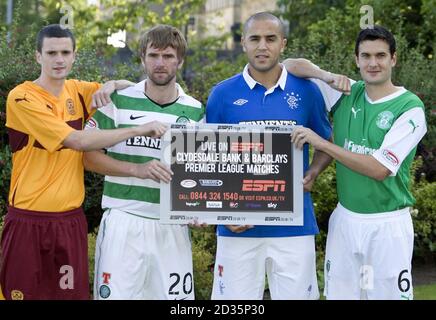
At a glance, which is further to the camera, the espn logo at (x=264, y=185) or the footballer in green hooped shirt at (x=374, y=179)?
the espn logo at (x=264, y=185)

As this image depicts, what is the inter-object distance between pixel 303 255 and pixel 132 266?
3.95 feet

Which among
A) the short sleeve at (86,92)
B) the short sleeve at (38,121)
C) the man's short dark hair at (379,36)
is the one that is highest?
the man's short dark hair at (379,36)

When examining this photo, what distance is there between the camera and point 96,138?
5.49m

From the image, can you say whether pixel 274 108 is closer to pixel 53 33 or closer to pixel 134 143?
pixel 134 143

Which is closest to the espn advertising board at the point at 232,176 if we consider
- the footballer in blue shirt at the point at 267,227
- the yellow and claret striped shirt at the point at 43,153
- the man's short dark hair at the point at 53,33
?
the footballer in blue shirt at the point at 267,227

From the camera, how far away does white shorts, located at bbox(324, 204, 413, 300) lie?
5555 mm

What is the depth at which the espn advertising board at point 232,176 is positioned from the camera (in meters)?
5.58

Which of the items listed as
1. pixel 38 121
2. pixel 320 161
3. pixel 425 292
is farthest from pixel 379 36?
pixel 425 292

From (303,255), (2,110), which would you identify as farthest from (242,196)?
(2,110)

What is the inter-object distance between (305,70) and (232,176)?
98cm

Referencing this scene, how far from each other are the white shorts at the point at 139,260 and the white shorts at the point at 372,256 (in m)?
1.10

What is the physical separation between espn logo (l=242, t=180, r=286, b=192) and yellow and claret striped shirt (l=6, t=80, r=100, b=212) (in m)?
1.19

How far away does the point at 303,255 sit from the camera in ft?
18.8

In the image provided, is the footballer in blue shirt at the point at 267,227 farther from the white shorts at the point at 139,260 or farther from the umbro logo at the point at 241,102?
the white shorts at the point at 139,260
